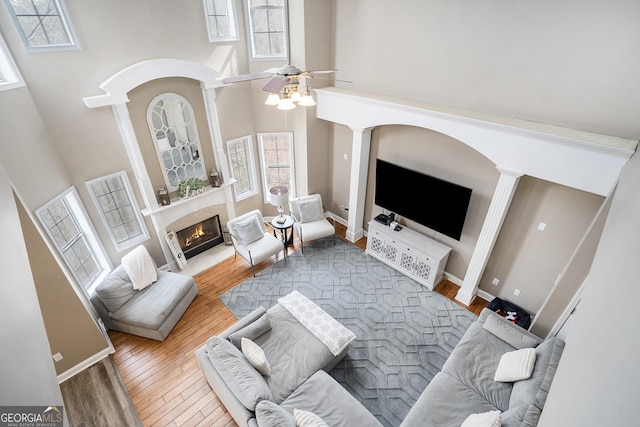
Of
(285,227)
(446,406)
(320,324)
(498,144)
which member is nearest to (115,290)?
(285,227)

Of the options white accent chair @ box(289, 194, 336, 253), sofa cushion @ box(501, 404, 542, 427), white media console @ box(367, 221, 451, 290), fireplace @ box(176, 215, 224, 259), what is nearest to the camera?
sofa cushion @ box(501, 404, 542, 427)

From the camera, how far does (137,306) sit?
459 cm

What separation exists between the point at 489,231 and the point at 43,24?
663 cm

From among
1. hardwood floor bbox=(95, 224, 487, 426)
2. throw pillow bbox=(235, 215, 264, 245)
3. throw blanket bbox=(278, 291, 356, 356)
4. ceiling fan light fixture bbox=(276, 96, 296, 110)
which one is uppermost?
ceiling fan light fixture bbox=(276, 96, 296, 110)

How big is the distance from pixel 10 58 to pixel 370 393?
600 cm

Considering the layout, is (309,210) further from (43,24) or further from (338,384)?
(43,24)

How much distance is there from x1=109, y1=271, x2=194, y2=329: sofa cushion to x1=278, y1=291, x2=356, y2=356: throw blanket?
175cm

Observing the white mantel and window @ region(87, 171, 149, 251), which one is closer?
the white mantel

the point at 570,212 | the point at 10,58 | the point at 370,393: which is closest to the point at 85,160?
the point at 10,58

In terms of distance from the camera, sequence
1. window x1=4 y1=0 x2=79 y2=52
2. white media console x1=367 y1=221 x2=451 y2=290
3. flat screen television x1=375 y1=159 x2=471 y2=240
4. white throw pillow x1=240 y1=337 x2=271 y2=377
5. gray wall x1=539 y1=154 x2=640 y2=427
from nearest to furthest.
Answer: gray wall x1=539 y1=154 x2=640 y2=427 → white throw pillow x1=240 y1=337 x2=271 y2=377 → window x1=4 y1=0 x2=79 y2=52 → flat screen television x1=375 y1=159 x2=471 y2=240 → white media console x1=367 y1=221 x2=451 y2=290

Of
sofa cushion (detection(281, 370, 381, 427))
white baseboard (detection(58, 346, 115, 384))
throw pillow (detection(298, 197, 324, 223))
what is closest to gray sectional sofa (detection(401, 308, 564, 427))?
sofa cushion (detection(281, 370, 381, 427))

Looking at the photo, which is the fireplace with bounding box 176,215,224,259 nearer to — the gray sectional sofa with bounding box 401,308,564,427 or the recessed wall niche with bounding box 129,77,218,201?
the recessed wall niche with bounding box 129,77,218,201

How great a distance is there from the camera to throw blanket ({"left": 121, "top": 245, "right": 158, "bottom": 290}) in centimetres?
475

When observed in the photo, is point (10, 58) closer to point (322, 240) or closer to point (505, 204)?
point (322, 240)
